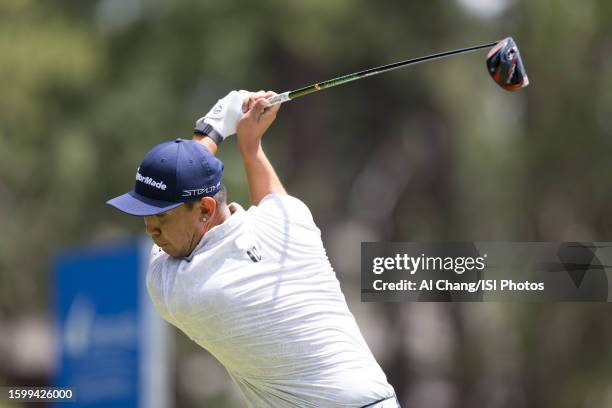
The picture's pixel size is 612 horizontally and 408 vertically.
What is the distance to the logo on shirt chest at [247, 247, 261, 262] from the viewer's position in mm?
4828

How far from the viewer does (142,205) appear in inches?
186

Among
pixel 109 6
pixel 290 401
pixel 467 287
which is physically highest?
pixel 109 6

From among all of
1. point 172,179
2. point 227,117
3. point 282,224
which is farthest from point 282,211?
point 227,117

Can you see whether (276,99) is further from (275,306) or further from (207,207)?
(275,306)

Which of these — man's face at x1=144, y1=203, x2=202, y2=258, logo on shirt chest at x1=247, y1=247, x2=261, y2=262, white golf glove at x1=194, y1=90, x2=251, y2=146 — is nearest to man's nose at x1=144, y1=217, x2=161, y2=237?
man's face at x1=144, y1=203, x2=202, y2=258

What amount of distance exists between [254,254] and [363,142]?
1811 cm

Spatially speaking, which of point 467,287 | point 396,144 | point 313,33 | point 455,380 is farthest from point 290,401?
point 396,144

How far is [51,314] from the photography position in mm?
19812

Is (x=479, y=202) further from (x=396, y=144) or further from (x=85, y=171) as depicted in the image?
(x=85, y=171)

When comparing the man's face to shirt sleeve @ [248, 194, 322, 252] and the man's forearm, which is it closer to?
shirt sleeve @ [248, 194, 322, 252]

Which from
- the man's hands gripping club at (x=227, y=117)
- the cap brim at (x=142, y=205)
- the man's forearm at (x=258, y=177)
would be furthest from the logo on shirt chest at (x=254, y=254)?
the man's hands gripping club at (x=227, y=117)

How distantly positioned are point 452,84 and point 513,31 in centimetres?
230

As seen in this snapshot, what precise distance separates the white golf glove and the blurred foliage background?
12.0 metres

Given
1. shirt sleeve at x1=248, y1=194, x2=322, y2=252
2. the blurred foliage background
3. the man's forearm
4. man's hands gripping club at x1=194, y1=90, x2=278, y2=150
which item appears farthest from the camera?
the blurred foliage background
